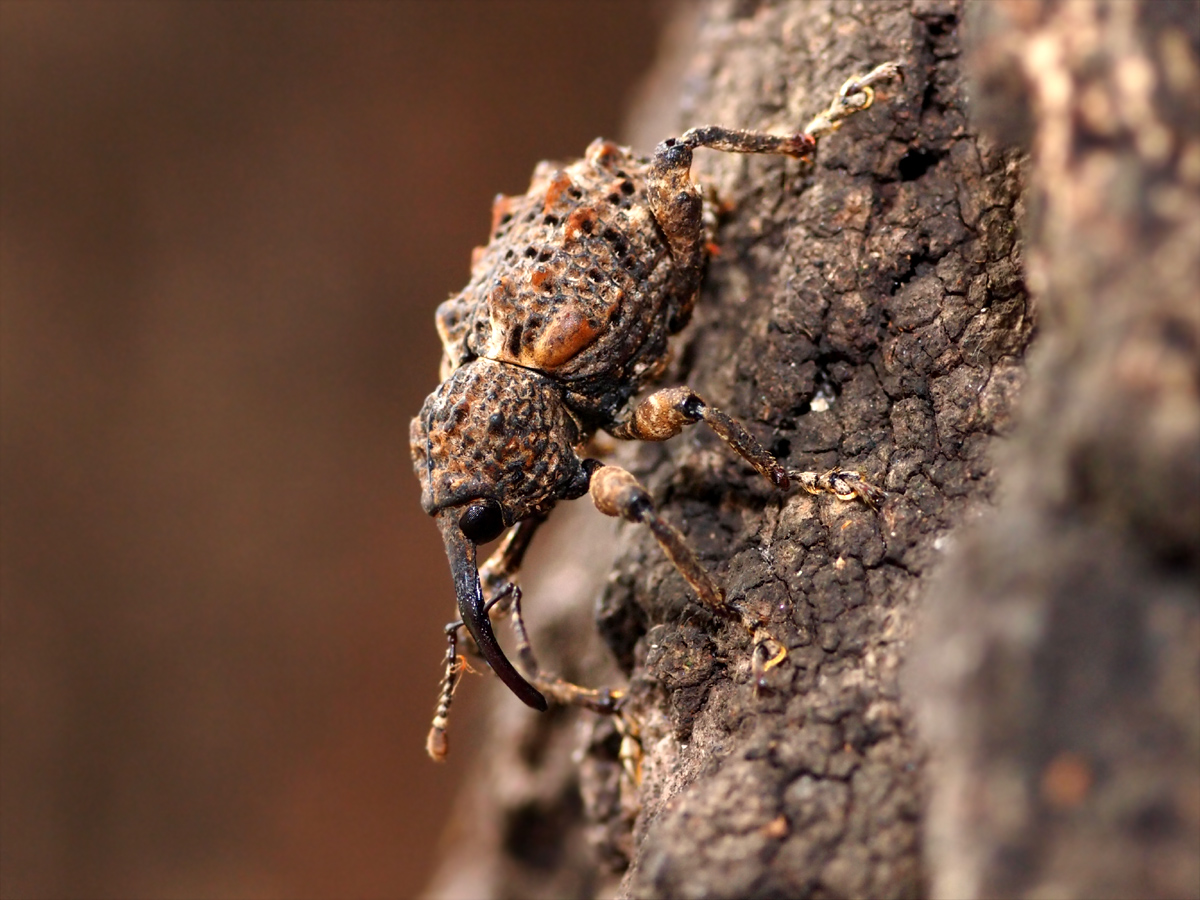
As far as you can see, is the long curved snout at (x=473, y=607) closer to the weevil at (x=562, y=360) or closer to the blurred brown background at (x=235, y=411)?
the weevil at (x=562, y=360)

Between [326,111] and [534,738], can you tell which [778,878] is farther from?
[326,111]

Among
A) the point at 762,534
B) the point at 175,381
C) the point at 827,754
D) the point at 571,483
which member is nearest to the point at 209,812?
the point at 175,381

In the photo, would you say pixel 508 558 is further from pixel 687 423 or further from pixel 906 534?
pixel 906 534

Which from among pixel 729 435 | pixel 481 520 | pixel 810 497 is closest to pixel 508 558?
pixel 481 520

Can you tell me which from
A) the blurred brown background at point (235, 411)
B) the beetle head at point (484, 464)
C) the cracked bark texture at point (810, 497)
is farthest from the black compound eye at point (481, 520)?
the blurred brown background at point (235, 411)

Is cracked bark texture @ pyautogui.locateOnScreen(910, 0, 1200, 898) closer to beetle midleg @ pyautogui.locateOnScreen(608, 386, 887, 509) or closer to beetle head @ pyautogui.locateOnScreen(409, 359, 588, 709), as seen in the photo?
beetle midleg @ pyautogui.locateOnScreen(608, 386, 887, 509)

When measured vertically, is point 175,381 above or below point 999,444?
above

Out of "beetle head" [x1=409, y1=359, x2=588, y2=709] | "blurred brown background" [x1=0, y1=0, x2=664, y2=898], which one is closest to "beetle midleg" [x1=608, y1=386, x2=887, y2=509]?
"beetle head" [x1=409, y1=359, x2=588, y2=709]
